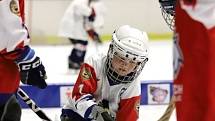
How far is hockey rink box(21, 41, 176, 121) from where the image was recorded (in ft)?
9.66

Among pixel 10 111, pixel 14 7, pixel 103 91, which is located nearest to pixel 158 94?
pixel 103 91

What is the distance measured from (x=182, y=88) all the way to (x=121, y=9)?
267 inches

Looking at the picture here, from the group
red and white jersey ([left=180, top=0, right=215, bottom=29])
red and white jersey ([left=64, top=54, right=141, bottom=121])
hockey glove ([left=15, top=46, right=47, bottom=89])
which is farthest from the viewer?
red and white jersey ([left=64, top=54, right=141, bottom=121])

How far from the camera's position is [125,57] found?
72.1 inches

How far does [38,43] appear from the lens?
24.9ft

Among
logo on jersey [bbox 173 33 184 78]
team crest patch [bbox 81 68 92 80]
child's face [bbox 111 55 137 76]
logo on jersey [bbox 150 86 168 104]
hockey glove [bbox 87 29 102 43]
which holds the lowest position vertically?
A: logo on jersey [bbox 150 86 168 104]

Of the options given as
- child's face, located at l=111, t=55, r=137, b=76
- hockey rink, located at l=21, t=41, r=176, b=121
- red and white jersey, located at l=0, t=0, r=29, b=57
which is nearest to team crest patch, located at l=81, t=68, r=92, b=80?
child's face, located at l=111, t=55, r=137, b=76

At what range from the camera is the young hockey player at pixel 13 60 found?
55.9 inches

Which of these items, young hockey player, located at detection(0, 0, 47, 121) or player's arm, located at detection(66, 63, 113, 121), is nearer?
young hockey player, located at detection(0, 0, 47, 121)

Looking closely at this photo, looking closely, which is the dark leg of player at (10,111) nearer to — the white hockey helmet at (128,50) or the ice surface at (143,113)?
the white hockey helmet at (128,50)

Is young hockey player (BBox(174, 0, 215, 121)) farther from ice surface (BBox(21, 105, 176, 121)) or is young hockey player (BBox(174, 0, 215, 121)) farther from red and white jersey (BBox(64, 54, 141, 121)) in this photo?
ice surface (BBox(21, 105, 176, 121))

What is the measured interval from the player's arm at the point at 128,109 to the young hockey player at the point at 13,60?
41cm

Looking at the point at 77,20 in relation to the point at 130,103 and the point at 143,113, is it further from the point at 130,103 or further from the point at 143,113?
the point at 130,103

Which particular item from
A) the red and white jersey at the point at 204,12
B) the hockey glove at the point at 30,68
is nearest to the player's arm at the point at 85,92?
the hockey glove at the point at 30,68
